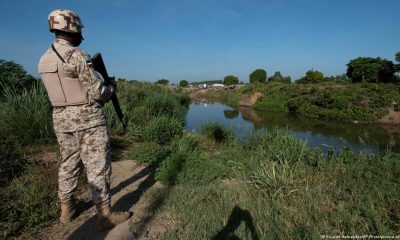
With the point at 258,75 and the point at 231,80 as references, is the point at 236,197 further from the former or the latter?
the point at 231,80

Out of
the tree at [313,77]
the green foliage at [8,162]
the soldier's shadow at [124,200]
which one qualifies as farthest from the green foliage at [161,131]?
the tree at [313,77]

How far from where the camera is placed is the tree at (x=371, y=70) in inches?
1036

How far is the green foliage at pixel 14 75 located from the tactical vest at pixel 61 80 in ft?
20.6

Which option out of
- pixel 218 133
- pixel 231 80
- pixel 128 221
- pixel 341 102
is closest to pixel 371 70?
pixel 341 102

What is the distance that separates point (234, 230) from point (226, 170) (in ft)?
5.79

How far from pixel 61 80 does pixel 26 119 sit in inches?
Answer: 140

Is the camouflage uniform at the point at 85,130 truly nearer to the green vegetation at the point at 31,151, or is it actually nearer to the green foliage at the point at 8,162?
the green vegetation at the point at 31,151

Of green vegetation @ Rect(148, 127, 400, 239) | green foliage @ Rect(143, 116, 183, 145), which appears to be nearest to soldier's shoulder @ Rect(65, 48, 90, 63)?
green vegetation @ Rect(148, 127, 400, 239)

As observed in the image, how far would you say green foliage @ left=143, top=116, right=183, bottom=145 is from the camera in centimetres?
725

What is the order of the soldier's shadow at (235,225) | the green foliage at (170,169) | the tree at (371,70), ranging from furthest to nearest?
the tree at (371,70), the green foliage at (170,169), the soldier's shadow at (235,225)

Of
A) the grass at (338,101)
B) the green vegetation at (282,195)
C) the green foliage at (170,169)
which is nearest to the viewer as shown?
the green vegetation at (282,195)

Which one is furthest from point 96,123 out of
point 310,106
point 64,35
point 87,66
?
point 310,106

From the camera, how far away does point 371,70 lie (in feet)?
92.6

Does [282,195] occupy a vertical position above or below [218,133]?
above
